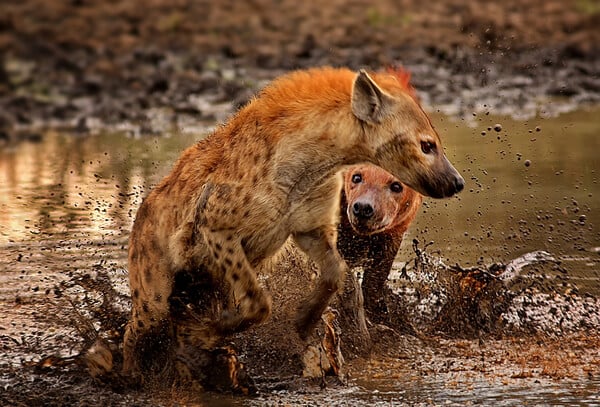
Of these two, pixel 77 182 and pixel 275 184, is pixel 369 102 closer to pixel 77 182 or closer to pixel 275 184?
pixel 275 184

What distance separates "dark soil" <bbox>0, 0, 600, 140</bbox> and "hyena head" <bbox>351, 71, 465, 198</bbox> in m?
7.36

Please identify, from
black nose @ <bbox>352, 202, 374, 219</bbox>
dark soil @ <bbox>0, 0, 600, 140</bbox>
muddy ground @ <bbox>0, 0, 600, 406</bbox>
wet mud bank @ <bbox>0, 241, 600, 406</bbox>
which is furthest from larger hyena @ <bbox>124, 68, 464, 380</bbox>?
dark soil @ <bbox>0, 0, 600, 140</bbox>

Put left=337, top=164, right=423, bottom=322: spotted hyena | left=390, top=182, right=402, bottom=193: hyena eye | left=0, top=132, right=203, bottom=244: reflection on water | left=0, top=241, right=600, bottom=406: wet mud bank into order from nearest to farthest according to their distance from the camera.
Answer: left=0, top=241, right=600, bottom=406: wet mud bank < left=337, top=164, right=423, bottom=322: spotted hyena < left=390, top=182, right=402, bottom=193: hyena eye < left=0, top=132, right=203, bottom=244: reflection on water

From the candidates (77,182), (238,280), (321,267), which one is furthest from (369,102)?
(77,182)

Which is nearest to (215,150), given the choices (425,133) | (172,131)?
(425,133)

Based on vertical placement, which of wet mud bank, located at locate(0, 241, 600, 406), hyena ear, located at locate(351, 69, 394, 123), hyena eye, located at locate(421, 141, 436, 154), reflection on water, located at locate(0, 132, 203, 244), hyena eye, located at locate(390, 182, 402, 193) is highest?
hyena ear, located at locate(351, 69, 394, 123)

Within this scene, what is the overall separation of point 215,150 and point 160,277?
0.67 metres

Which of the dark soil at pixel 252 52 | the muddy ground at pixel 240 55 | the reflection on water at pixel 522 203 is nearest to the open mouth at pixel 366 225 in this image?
the reflection on water at pixel 522 203

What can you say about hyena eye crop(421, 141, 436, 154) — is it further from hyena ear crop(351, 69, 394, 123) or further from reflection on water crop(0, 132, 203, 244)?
reflection on water crop(0, 132, 203, 244)

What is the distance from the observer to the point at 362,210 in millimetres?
6680

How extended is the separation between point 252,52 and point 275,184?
34.0 feet

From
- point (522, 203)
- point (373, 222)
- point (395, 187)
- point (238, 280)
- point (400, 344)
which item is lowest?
point (400, 344)

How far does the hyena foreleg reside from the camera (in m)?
6.10

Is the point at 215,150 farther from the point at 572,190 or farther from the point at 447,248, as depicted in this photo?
the point at 572,190
